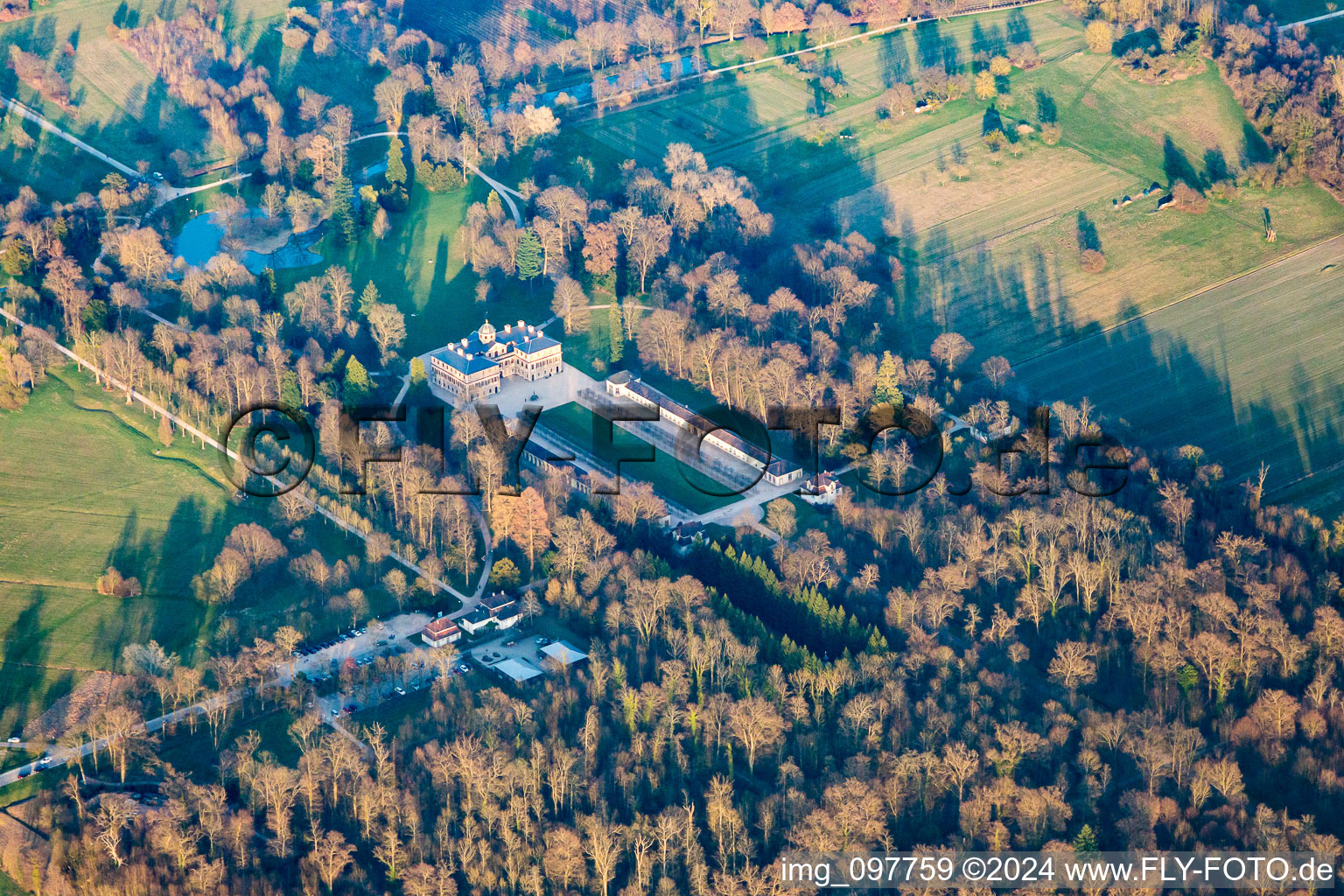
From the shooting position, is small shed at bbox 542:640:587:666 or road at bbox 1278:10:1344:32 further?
road at bbox 1278:10:1344:32

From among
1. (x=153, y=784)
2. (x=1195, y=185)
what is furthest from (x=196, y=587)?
(x=1195, y=185)

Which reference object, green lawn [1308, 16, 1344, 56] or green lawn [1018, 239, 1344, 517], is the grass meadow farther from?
green lawn [1308, 16, 1344, 56]

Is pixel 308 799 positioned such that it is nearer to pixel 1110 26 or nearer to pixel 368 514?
pixel 368 514

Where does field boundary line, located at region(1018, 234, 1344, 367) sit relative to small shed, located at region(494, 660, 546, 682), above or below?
above

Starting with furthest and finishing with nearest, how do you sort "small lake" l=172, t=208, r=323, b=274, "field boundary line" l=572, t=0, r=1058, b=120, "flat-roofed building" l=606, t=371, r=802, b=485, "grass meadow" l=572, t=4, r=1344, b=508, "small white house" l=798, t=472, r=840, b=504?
"field boundary line" l=572, t=0, r=1058, b=120, "small lake" l=172, t=208, r=323, b=274, "grass meadow" l=572, t=4, r=1344, b=508, "flat-roofed building" l=606, t=371, r=802, b=485, "small white house" l=798, t=472, r=840, b=504

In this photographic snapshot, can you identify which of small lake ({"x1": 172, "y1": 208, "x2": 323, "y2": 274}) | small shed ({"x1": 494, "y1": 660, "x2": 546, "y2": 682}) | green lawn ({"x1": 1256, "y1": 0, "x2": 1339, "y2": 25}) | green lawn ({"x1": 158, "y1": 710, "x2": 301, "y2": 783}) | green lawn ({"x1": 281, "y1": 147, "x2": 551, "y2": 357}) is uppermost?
green lawn ({"x1": 1256, "y1": 0, "x2": 1339, "y2": 25})

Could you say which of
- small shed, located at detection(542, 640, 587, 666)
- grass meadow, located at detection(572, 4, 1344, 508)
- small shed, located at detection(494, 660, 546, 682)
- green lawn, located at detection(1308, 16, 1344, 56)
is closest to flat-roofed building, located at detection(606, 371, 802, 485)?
grass meadow, located at detection(572, 4, 1344, 508)
